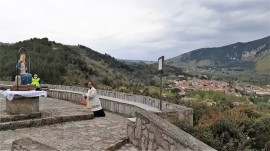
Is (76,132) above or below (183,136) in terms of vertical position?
below

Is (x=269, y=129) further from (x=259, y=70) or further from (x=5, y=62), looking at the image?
(x=259, y=70)

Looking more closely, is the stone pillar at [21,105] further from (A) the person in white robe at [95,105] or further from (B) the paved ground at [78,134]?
(A) the person in white robe at [95,105]

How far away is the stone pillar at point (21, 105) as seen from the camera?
1040 centimetres

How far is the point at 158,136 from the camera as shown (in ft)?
17.1

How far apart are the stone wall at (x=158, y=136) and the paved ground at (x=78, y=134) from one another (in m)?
0.42

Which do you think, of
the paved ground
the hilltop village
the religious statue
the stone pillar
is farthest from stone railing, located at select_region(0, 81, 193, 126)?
the hilltop village

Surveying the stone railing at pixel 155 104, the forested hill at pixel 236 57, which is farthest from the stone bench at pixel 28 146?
the forested hill at pixel 236 57

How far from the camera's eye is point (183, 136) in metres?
4.49

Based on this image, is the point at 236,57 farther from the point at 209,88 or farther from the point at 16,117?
the point at 16,117

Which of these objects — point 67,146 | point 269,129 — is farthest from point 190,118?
point 67,146

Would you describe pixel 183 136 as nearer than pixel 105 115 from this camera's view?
Yes

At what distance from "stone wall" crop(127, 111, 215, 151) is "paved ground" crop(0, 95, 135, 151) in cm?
42

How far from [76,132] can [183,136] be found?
16.0 ft

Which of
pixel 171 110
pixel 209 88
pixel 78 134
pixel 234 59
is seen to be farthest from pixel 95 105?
pixel 234 59
